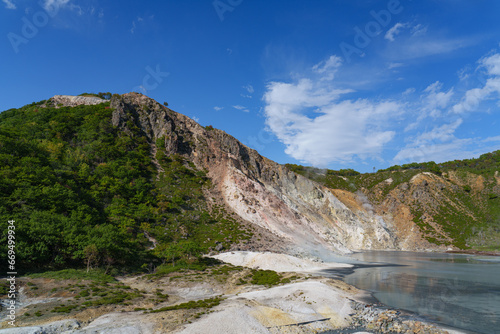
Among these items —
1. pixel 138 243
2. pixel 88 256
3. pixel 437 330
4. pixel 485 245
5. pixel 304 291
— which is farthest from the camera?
pixel 485 245

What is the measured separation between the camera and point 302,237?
75.6 meters

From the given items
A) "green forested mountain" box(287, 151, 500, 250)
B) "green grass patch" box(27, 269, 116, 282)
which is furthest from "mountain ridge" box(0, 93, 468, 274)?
"green forested mountain" box(287, 151, 500, 250)

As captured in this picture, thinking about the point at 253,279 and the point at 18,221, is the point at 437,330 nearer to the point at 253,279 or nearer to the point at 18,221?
the point at 253,279

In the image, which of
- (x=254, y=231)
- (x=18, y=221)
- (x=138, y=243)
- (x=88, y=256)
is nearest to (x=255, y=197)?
(x=254, y=231)

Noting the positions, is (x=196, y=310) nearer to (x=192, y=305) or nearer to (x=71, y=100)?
(x=192, y=305)

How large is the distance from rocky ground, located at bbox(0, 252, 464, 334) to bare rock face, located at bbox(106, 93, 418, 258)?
38030 millimetres

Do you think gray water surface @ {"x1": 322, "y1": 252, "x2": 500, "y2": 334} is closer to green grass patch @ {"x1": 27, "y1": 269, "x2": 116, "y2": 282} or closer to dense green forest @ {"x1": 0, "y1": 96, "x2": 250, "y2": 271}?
dense green forest @ {"x1": 0, "y1": 96, "x2": 250, "y2": 271}

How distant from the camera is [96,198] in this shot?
2363 inches

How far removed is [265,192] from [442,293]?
2334 inches

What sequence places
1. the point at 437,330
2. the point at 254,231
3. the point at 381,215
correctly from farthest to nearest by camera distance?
the point at 381,215
the point at 254,231
the point at 437,330

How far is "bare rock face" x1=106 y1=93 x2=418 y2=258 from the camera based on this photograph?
78688mm

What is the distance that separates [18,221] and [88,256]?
33.5 feet

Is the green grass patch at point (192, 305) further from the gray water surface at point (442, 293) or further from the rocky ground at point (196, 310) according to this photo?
the gray water surface at point (442, 293)

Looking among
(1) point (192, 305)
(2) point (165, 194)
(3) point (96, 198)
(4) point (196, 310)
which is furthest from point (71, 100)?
(4) point (196, 310)
